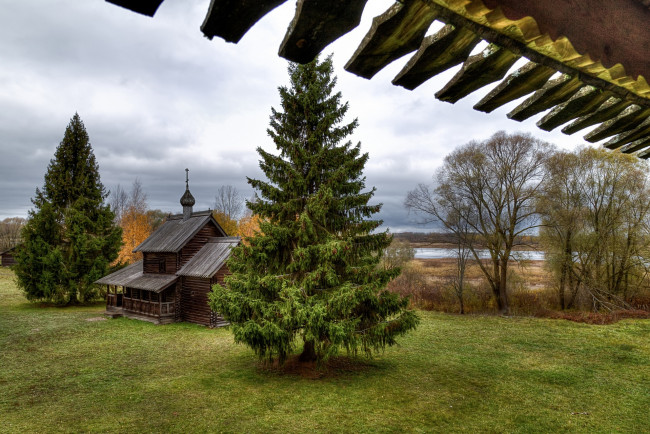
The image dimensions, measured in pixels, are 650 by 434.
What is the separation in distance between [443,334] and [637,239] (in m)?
14.0

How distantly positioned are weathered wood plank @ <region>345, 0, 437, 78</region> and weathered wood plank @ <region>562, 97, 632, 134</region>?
1.20 meters

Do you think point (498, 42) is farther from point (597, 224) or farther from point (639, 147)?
point (597, 224)

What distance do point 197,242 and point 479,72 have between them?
23072mm

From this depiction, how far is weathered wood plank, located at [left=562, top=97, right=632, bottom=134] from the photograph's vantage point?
1.82 m

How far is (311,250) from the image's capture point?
10.7 m

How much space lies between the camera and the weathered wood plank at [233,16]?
0.98 metres

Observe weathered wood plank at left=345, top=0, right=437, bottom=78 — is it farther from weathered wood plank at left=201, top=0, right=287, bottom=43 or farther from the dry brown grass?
the dry brown grass

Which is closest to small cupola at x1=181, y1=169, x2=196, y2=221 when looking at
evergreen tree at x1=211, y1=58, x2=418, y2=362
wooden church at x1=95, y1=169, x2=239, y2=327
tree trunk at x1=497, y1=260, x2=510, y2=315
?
wooden church at x1=95, y1=169, x2=239, y2=327

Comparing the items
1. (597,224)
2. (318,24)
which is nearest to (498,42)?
(318,24)

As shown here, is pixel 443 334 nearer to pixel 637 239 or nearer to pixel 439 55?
pixel 637 239

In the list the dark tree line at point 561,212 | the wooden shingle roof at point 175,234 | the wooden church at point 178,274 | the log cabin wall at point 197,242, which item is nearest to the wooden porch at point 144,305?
the wooden church at point 178,274

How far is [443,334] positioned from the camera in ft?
58.7

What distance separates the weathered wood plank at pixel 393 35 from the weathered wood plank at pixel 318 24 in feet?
0.43

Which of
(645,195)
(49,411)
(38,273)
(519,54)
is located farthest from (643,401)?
(38,273)
